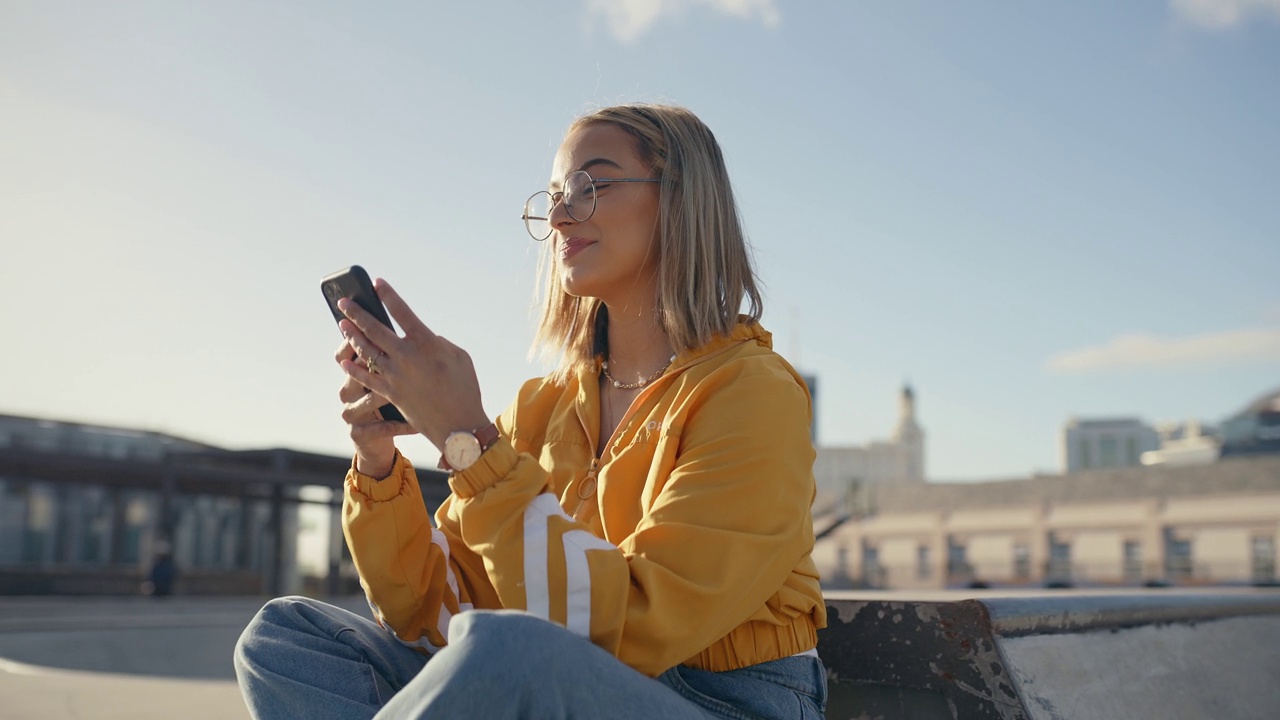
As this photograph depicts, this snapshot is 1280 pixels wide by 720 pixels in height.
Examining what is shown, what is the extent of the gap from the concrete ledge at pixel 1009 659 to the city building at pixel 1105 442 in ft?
386

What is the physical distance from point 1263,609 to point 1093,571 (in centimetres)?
4692

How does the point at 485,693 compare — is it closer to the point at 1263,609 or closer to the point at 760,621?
the point at 760,621

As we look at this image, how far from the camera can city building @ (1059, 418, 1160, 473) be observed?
111m

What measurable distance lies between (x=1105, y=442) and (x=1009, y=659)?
403 ft

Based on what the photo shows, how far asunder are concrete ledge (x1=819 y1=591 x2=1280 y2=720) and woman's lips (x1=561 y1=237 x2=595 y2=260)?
1068 mm

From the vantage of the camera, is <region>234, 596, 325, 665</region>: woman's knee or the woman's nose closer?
<region>234, 596, 325, 665</region>: woman's knee

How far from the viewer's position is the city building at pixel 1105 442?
111000mm

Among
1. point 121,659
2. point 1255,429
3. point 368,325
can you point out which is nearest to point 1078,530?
point 1255,429

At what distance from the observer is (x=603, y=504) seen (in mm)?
1956

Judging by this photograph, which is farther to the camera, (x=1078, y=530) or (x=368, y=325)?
(x=1078, y=530)

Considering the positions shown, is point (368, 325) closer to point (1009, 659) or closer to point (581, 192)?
point (581, 192)

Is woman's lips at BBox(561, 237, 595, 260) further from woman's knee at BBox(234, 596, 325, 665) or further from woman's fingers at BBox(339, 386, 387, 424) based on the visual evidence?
woman's knee at BBox(234, 596, 325, 665)

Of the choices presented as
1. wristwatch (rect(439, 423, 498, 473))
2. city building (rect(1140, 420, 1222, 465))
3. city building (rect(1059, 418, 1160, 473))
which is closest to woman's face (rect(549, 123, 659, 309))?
wristwatch (rect(439, 423, 498, 473))

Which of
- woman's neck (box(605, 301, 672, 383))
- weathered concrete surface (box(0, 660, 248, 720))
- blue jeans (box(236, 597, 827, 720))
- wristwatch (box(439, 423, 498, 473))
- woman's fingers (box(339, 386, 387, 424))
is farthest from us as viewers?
weathered concrete surface (box(0, 660, 248, 720))
